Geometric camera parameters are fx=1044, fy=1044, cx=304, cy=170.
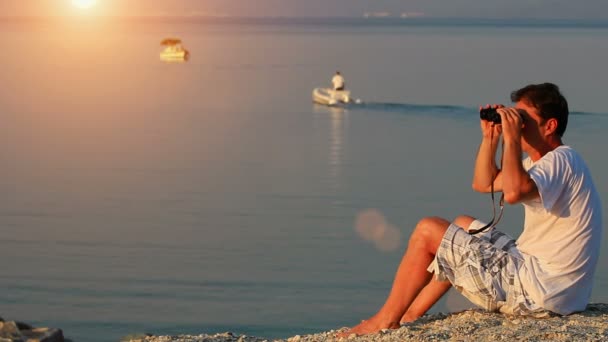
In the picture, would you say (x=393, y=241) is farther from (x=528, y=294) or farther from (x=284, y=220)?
(x=528, y=294)

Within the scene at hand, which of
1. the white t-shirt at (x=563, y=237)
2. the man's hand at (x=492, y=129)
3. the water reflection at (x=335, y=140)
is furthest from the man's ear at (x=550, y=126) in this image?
the water reflection at (x=335, y=140)

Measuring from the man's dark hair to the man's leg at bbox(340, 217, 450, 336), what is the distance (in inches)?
28.1

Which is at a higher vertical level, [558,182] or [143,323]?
[558,182]

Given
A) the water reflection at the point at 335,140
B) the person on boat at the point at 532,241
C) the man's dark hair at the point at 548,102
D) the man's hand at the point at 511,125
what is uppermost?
the water reflection at the point at 335,140

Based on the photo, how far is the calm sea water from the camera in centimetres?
858

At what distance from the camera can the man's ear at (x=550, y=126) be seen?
5008 mm

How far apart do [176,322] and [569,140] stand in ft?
42.8

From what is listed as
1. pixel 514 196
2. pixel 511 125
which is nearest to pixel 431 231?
pixel 514 196

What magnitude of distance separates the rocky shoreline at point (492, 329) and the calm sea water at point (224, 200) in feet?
8.09

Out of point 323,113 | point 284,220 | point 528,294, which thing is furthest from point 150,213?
point 323,113

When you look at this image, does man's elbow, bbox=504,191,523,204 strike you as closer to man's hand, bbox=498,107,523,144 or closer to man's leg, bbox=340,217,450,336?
man's hand, bbox=498,107,523,144

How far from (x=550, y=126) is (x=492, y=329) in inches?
39.9

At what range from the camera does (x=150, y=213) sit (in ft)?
39.0

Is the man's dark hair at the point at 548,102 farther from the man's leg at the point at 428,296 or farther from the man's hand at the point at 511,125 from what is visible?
the man's leg at the point at 428,296
